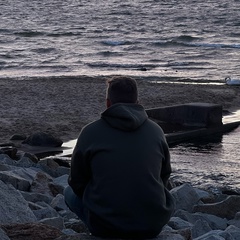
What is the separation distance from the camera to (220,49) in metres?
34.2

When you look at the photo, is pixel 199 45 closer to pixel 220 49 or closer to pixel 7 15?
pixel 220 49

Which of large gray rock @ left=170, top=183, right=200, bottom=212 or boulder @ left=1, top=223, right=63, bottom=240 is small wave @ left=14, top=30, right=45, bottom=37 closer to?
large gray rock @ left=170, top=183, right=200, bottom=212

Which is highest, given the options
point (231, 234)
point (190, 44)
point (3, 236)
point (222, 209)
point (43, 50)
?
point (3, 236)

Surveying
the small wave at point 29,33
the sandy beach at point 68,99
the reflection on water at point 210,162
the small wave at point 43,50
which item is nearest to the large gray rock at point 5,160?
the reflection on water at point 210,162

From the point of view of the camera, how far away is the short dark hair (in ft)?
17.8

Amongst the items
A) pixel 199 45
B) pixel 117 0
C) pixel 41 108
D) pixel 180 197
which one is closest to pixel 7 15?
pixel 117 0

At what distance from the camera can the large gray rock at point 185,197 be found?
908cm

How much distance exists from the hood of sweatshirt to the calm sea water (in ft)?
20.5

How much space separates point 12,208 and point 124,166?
5.21ft

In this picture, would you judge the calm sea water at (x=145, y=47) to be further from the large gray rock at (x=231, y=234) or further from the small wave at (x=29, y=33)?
the large gray rock at (x=231, y=234)

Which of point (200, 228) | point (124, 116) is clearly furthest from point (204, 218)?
point (124, 116)

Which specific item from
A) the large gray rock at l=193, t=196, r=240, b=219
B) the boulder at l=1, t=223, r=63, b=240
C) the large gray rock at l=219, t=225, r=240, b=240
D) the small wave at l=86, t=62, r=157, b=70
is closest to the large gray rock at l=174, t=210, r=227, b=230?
A: the large gray rock at l=193, t=196, r=240, b=219

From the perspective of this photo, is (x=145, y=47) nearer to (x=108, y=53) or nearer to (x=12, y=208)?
(x=108, y=53)

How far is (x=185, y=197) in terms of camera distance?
918 centimetres
